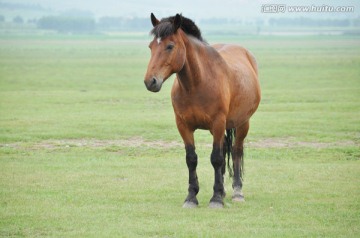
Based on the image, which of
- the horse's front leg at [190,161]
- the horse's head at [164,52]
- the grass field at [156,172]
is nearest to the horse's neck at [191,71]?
the horse's head at [164,52]

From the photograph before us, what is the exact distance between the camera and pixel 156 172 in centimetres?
1241

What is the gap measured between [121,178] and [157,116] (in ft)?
30.5

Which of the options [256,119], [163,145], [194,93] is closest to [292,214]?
[194,93]

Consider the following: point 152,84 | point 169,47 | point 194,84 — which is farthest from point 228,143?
point 152,84

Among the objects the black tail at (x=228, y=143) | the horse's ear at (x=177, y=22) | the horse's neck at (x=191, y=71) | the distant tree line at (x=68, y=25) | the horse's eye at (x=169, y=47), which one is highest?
the horse's ear at (x=177, y=22)

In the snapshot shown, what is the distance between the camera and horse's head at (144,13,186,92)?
29.1 ft

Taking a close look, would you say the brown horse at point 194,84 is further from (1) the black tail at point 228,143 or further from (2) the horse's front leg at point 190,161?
(1) the black tail at point 228,143

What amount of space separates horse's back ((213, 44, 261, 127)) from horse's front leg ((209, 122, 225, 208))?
664mm

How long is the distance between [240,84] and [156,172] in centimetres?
260

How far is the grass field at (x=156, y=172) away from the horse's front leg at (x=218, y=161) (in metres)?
0.23

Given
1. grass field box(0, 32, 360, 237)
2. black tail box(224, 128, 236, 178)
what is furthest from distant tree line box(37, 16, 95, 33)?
black tail box(224, 128, 236, 178)

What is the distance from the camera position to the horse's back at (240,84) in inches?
412

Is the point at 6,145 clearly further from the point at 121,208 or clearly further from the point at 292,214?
the point at 292,214

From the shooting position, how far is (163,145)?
15.8m
